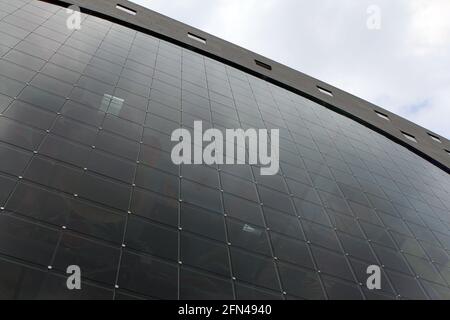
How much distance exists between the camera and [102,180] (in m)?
9.05

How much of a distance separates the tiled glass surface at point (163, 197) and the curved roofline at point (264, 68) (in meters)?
3.62

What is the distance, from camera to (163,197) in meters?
9.48

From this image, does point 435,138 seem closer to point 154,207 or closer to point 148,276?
point 154,207

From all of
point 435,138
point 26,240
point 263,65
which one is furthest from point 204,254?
point 435,138

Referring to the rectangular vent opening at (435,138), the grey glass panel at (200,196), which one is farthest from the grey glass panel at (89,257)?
the rectangular vent opening at (435,138)

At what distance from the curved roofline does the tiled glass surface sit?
3.62 metres

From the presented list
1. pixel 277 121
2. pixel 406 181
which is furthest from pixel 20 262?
pixel 406 181

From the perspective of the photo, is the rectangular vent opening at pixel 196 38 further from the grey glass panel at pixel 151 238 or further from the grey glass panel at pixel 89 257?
the grey glass panel at pixel 89 257

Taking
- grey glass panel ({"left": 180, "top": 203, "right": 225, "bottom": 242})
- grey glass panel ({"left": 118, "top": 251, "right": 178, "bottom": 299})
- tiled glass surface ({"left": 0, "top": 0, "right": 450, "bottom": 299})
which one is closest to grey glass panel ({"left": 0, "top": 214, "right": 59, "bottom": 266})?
tiled glass surface ({"left": 0, "top": 0, "right": 450, "bottom": 299})

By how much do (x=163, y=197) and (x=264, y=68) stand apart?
1801 centimetres

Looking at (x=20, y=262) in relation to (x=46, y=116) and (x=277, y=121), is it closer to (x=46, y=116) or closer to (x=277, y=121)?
(x=46, y=116)

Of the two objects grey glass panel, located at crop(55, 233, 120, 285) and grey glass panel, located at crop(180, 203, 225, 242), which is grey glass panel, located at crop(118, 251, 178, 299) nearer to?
grey glass panel, located at crop(55, 233, 120, 285)

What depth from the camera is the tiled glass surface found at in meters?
7.25

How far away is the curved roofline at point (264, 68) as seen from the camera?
22000mm
